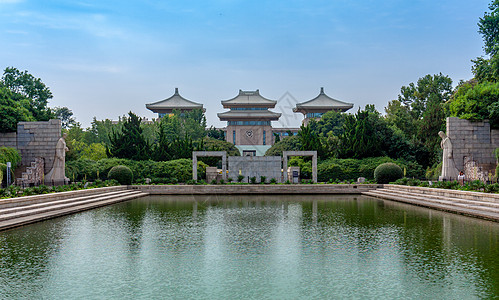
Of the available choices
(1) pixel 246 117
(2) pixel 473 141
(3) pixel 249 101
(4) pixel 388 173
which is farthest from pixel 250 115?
(2) pixel 473 141

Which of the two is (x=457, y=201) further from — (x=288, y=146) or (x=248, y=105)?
(x=248, y=105)

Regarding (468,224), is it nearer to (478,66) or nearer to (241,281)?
(241,281)

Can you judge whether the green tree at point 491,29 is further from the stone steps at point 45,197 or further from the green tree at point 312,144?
the stone steps at point 45,197

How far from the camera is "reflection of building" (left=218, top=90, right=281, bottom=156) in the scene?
58.4 meters

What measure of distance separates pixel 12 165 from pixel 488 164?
25482mm

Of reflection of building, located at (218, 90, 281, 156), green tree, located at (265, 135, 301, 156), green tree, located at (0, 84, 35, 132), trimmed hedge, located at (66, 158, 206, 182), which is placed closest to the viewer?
green tree, located at (0, 84, 35, 132)

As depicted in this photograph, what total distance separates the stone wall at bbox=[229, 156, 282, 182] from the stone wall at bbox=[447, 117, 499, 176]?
397 inches

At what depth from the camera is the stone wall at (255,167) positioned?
89.9ft

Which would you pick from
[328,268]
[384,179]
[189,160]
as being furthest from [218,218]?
[189,160]

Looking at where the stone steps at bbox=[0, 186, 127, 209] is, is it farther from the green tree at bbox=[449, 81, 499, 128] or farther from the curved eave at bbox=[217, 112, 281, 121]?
the curved eave at bbox=[217, 112, 281, 121]

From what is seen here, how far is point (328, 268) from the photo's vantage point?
5.87 metres

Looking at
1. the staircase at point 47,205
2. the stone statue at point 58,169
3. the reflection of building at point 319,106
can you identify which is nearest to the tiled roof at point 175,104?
the reflection of building at point 319,106

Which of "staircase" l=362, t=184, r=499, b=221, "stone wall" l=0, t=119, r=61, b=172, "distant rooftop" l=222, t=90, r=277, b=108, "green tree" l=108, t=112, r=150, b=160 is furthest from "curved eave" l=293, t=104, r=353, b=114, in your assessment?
"staircase" l=362, t=184, r=499, b=221

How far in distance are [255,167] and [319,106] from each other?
36310 millimetres
